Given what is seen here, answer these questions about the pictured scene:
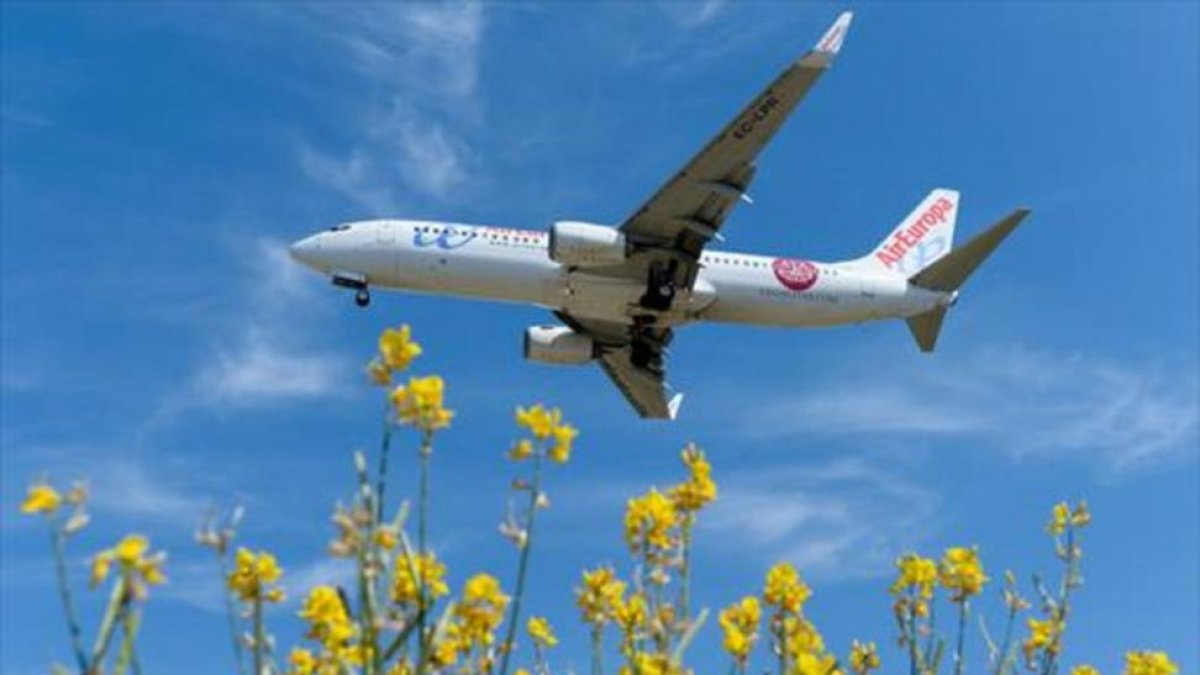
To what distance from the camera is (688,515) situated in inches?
143

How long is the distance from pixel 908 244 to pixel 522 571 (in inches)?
1359

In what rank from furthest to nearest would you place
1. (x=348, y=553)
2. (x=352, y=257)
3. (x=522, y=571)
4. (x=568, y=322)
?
(x=568, y=322) → (x=352, y=257) → (x=522, y=571) → (x=348, y=553)

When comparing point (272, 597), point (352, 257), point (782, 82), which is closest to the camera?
point (272, 597)

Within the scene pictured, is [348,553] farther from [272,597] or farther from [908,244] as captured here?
[908,244]

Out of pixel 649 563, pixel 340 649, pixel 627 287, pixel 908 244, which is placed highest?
pixel 908 244

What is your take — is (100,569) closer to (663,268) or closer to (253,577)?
(253,577)

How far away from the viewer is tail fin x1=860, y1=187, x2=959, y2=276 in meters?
35.3

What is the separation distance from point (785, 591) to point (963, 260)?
27.2 metres

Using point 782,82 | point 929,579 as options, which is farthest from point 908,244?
point 929,579

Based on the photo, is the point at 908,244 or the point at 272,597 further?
the point at 908,244

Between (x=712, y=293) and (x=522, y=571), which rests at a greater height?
(x=712, y=293)

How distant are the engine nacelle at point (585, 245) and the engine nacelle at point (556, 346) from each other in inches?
173

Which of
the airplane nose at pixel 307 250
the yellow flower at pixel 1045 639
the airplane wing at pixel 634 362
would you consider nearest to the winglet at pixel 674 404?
the airplane wing at pixel 634 362

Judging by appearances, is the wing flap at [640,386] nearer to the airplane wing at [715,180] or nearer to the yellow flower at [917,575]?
the airplane wing at [715,180]
